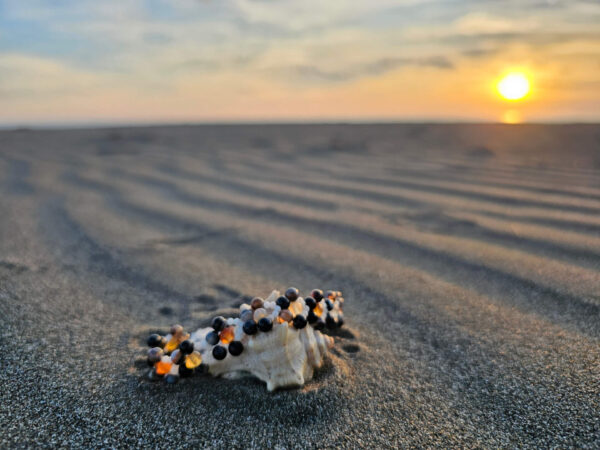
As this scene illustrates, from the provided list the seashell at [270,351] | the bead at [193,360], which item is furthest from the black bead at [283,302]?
the bead at [193,360]

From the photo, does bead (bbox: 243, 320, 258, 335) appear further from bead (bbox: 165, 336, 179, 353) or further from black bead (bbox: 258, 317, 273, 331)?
bead (bbox: 165, 336, 179, 353)

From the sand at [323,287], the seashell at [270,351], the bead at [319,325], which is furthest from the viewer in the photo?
the bead at [319,325]

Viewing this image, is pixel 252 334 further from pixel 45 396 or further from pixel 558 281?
pixel 558 281

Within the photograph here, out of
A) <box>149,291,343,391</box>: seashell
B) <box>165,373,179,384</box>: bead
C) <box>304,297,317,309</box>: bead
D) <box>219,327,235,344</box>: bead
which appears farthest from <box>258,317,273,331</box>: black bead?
<box>165,373,179,384</box>: bead

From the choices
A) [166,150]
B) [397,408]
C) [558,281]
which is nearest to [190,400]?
[397,408]

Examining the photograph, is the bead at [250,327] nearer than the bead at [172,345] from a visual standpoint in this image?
Yes

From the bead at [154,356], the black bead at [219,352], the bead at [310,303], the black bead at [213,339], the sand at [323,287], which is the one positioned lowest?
the sand at [323,287]

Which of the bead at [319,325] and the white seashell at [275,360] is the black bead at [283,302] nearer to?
the white seashell at [275,360]
